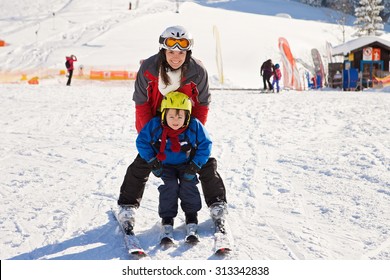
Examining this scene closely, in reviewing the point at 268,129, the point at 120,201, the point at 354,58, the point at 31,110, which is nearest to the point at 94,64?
the point at 354,58

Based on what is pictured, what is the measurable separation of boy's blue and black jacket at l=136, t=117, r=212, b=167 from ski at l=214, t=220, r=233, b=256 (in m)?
0.49

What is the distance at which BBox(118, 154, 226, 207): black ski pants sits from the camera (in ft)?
11.1

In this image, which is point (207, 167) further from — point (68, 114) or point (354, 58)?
point (354, 58)

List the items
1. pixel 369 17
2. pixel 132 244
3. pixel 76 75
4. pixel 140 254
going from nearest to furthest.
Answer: pixel 140 254
pixel 132 244
pixel 76 75
pixel 369 17

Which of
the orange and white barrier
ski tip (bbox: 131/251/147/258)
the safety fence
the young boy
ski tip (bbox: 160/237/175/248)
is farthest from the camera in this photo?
the orange and white barrier

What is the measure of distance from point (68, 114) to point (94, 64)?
1970 centimetres

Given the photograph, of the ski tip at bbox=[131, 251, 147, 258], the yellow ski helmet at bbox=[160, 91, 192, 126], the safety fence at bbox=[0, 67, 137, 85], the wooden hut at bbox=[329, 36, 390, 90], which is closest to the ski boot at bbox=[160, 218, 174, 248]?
the ski tip at bbox=[131, 251, 147, 258]

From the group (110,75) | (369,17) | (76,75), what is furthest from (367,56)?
(369,17)

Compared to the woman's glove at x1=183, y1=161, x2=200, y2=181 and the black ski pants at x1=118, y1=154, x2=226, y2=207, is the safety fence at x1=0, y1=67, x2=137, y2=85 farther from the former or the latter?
the woman's glove at x1=183, y1=161, x2=200, y2=181

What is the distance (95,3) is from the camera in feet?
165

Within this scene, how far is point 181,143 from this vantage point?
327 centimetres

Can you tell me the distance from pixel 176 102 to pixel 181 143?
1.03ft

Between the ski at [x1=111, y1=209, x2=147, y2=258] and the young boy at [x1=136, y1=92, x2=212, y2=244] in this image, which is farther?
the young boy at [x1=136, y1=92, x2=212, y2=244]

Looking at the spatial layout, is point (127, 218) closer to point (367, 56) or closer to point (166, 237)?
point (166, 237)
